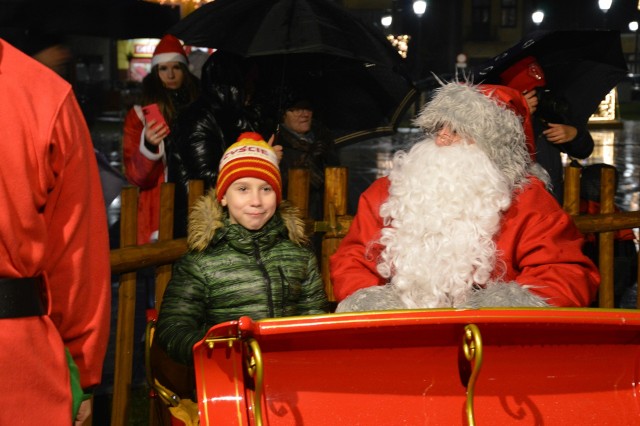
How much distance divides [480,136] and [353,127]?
2.42 m

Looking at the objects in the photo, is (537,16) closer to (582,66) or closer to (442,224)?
(582,66)

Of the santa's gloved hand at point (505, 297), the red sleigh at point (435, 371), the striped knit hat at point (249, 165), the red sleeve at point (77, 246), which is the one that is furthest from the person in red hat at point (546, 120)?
the red sleeve at point (77, 246)

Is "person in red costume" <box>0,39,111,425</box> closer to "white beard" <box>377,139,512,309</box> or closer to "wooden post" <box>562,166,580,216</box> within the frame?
"white beard" <box>377,139,512,309</box>

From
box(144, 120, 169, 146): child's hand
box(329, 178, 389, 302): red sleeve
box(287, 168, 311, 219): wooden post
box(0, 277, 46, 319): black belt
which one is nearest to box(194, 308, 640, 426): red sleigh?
box(0, 277, 46, 319): black belt

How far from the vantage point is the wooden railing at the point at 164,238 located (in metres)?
4.66

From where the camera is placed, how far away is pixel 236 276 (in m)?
4.04

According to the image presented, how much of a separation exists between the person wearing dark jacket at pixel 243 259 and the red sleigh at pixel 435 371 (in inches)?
43.4

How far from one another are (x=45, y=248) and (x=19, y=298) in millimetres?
148

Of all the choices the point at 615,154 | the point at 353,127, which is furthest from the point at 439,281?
the point at 615,154

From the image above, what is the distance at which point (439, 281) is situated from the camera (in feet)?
12.4

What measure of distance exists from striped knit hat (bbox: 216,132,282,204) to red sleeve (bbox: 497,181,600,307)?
0.99 meters

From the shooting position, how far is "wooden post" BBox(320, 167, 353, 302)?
5.30 metres

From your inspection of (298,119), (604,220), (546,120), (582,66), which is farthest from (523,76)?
(298,119)

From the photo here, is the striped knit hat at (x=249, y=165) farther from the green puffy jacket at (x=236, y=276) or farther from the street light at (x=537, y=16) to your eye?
the street light at (x=537, y=16)
